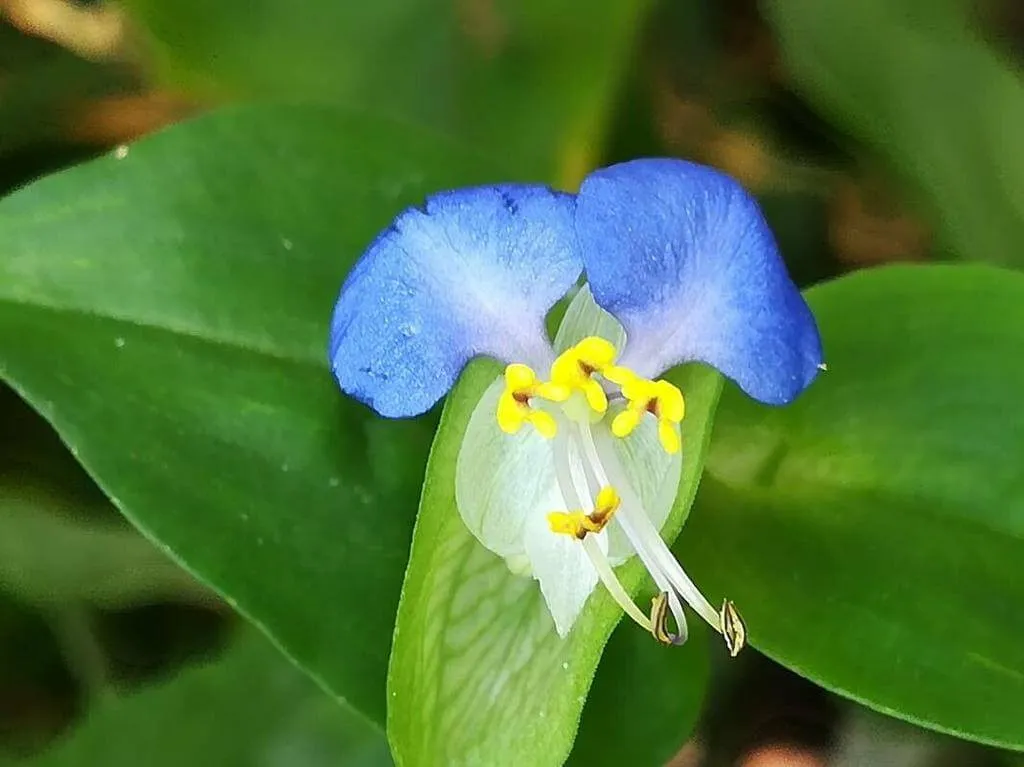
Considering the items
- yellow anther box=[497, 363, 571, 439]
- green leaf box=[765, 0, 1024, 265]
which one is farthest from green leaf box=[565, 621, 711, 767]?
green leaf box=[765, 0, 1024, 265]

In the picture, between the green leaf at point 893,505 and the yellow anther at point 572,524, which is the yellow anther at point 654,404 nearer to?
the yellow anther at point 572,524

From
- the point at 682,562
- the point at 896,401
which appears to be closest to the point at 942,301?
the point at 896,401

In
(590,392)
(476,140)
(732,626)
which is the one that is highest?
(590,392)

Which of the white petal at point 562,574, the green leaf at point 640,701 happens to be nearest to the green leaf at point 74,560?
the green leaf at point 640,701

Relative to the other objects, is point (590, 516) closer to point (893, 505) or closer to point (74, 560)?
point (893, 505)

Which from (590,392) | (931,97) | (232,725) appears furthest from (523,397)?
(931,97)

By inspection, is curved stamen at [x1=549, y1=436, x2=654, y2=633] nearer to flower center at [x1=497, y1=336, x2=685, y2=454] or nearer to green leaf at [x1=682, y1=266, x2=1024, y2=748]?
flower center at [x1=497, y1=336, x2=685, y2=454]

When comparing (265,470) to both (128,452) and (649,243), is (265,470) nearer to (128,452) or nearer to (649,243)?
(128,452)
